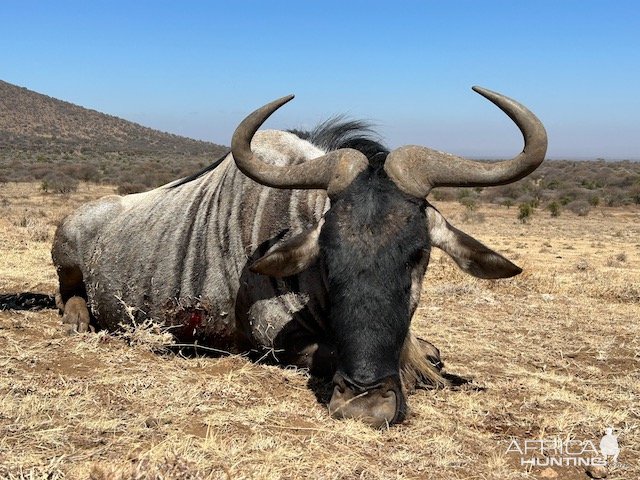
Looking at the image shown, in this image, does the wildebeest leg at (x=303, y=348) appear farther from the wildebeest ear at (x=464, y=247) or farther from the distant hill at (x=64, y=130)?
the distant hill at (x=64, y=130)

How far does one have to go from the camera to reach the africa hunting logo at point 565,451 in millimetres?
3305

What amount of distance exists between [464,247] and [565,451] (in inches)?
53.9

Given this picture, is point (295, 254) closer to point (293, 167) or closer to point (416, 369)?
point (293, 167)

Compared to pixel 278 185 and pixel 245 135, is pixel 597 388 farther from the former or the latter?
pixel 245 135

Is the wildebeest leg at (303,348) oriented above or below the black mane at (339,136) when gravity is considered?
below

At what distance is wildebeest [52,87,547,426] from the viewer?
11.8 ft

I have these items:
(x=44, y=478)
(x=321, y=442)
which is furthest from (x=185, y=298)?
(x=44, y=478)

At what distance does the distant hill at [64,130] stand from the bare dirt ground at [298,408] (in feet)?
194

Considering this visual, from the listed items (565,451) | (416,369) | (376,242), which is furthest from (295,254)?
(565,451)

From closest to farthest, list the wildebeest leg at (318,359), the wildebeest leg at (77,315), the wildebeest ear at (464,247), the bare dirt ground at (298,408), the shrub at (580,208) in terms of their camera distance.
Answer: the bare dirt ground at (298,408), the wildebeest ear at (464,247), the wildebeest leg at (318,359), the wildebeest leg at (77,315), the shrub at (580,208)

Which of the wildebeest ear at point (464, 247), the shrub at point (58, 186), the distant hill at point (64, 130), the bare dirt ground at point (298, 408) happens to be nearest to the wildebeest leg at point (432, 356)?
the bare dirt ground at point (298, 408)

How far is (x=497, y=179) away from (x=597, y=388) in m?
1.81

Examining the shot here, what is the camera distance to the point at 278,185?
425 cm

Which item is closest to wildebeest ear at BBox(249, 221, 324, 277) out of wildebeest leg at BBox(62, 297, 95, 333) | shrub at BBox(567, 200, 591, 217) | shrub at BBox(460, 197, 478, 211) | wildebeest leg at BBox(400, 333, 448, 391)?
wildebeest leg at BBox(400, 333, 448, 391)
